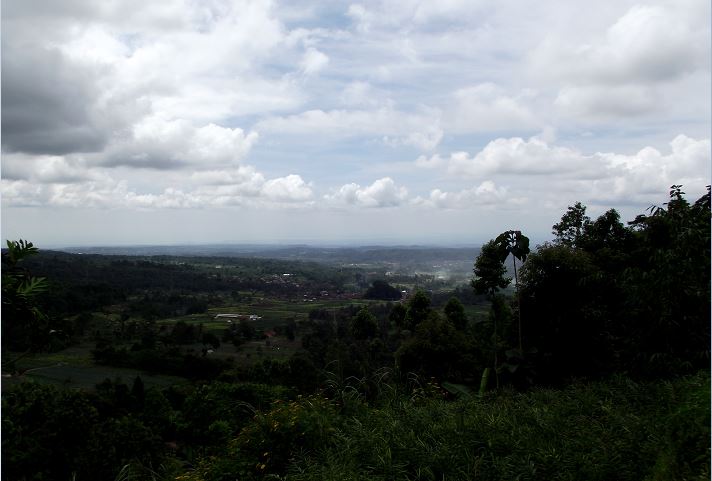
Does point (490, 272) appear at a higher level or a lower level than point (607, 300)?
higher

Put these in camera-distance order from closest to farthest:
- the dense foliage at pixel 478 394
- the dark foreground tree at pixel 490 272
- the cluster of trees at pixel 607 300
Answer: the dense foliage at pixel 478 394, the cluster of trees at pixel 607 300, the dark foreground tree at pixel 490 272

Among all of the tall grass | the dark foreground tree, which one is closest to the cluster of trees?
the dark foreground tree

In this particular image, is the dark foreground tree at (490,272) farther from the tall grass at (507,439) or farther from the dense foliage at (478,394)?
the tall grass at (507,439)

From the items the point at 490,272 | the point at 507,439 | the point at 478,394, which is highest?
the point at 490,272

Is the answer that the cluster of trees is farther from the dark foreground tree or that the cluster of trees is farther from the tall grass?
the tall grass

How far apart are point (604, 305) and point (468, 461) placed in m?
6.40

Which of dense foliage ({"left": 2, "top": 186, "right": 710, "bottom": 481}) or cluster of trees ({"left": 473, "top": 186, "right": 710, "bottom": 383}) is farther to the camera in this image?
cluster of trees ({"left": 473, "top": 186, "right": 710, "bottom": 383})

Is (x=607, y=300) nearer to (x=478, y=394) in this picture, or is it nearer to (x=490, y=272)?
(x=490, y=272)

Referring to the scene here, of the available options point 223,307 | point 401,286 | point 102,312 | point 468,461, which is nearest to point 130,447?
point 468,461

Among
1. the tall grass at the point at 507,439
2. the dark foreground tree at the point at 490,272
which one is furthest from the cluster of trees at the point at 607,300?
the tall grass at the point at 507,439

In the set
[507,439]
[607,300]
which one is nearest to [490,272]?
[607,300]

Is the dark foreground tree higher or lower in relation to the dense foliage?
higher

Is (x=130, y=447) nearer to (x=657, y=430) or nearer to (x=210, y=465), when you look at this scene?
(x=210, y=465)

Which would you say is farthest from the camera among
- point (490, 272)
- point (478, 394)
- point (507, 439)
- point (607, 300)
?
point (607, 300)
